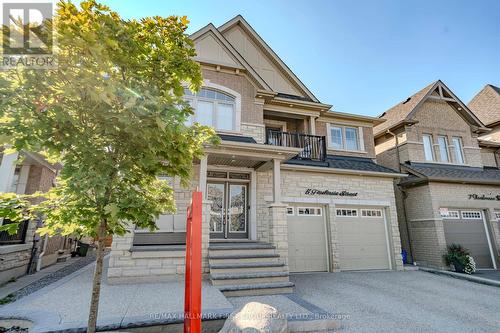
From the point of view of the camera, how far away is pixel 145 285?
6.41 meters

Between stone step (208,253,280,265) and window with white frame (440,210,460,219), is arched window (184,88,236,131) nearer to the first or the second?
stone step (208,253,280,265)

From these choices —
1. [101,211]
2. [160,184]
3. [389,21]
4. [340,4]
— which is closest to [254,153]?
[160,184]

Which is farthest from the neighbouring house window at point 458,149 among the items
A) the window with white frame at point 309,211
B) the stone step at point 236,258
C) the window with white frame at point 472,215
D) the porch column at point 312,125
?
the stone step at point 236,258

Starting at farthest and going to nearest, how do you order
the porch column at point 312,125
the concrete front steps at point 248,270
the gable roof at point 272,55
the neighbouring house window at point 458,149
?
the neighbouring house window at point 458,149 < the gable roof at point 272,55 < the porch column at point 312,125 < the concrete front steps at point 248,270

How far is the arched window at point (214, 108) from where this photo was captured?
9.80 metres

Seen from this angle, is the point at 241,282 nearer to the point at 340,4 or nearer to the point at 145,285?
the point at 145,285

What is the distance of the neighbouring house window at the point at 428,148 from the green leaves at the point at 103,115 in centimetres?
1403

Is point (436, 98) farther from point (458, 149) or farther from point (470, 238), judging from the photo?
point (470, 238)

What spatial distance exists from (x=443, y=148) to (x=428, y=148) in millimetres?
1141

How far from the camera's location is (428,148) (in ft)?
44.3

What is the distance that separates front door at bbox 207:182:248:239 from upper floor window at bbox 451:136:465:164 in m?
12.3

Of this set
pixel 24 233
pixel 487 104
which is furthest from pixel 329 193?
pixel 487 104

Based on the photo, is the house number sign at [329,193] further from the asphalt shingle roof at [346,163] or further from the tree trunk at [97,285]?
the tree trunk at [97,285]

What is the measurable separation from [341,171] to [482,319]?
20.3 feet
